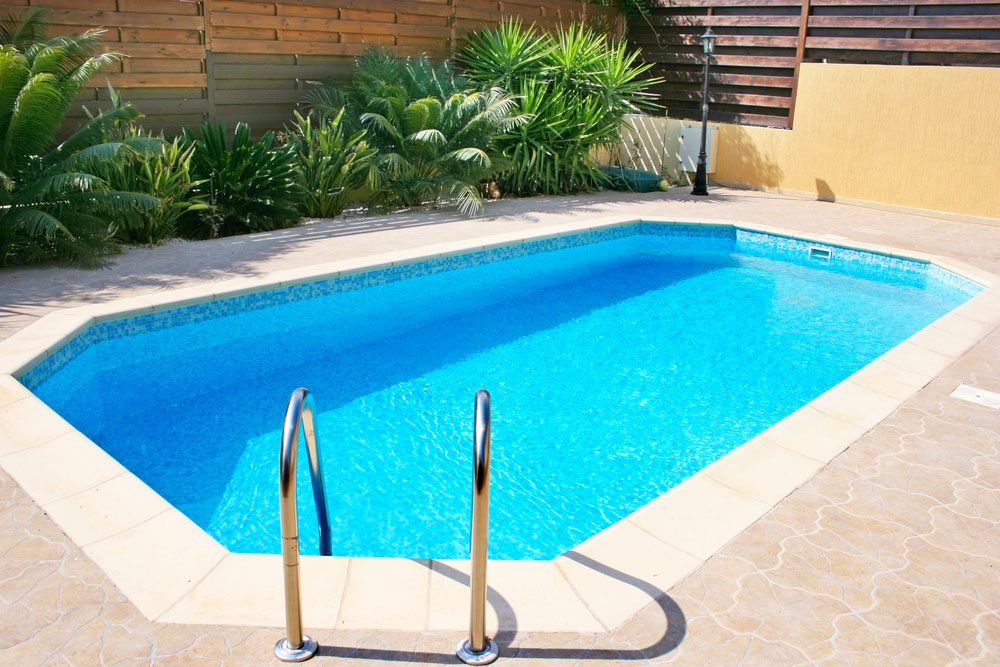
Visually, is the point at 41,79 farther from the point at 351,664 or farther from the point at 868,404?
the point at 868,404

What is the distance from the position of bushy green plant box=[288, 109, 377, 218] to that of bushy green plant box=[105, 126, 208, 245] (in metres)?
1.30

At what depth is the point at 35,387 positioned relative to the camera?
4.57 m

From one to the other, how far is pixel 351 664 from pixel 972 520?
8.20 feet

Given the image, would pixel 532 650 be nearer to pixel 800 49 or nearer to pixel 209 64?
pixel 209 64

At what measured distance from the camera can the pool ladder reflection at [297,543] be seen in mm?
2125

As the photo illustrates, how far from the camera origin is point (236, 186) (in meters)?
7.87

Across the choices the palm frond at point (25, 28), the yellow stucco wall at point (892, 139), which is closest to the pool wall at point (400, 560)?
the palm frond at point (25, 28)

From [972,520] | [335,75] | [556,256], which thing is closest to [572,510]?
[972,520]

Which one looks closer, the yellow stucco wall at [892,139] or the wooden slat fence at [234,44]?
the wooden slat fence at [234,44]

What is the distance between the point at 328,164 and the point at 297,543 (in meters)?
7.14

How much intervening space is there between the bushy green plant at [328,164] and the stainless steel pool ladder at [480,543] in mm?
6952

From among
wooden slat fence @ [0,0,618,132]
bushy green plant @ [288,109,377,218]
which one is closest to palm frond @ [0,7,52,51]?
wooden slat fence @ [0,0,618,132]

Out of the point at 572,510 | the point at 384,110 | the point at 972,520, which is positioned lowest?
the point at 572,510

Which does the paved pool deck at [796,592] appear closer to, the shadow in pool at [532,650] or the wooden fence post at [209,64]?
the shadow in pool at [532,650]
